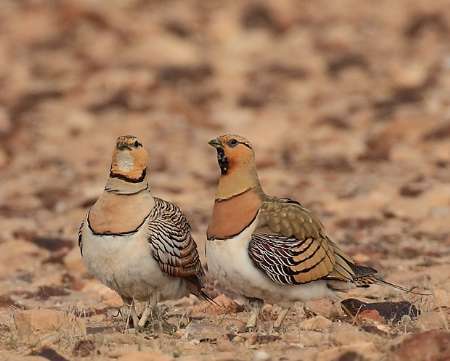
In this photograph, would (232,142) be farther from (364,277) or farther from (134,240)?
(364,277)

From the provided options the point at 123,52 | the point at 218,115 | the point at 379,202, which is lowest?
the point at 379,202

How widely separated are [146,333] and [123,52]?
14473 mm

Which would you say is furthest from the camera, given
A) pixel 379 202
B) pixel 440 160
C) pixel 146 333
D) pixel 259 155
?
pixel 259 155

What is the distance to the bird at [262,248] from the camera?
6.42m

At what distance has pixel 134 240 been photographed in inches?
260

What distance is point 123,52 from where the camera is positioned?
2073 centimetres

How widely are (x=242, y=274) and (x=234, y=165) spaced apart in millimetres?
721

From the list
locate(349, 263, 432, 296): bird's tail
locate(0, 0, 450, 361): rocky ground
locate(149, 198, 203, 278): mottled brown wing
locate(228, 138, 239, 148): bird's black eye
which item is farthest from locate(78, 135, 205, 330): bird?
locate(349, 263, 432, 296): bird's tail

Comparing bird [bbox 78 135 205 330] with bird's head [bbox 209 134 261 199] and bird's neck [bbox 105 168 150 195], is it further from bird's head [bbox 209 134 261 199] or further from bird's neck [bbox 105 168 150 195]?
bird's head [bbox 209 134 261 199]

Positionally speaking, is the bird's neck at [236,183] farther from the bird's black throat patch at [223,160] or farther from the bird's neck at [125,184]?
the bird's neck at [125,184]

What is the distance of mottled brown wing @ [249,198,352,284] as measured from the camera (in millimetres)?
6418

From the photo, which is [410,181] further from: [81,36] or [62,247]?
[81,36]

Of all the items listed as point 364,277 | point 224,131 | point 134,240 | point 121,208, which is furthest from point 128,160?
point 224,131

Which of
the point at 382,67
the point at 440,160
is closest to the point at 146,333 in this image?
the point at 440,160
